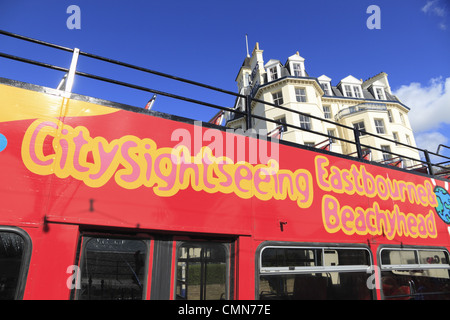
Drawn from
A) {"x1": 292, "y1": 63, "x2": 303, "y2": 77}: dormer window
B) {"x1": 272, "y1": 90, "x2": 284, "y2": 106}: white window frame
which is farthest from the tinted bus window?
{"x1": 292, "y1": 63, "x2": 303, "y2": 77}: dormer window

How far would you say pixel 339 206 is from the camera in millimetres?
3828

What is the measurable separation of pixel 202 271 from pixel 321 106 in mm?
24717

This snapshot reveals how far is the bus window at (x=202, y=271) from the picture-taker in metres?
2.49

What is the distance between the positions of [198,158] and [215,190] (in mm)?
409

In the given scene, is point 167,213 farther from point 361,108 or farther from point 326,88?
point 326,88

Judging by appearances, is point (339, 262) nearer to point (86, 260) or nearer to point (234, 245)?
point (234, 245)

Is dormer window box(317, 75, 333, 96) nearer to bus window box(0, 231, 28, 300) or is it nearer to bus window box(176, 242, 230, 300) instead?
bus window box(176, 242, 230, 300)

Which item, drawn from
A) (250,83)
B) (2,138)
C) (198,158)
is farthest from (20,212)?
(250,83)

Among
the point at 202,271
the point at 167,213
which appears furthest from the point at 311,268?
the point at 167,213

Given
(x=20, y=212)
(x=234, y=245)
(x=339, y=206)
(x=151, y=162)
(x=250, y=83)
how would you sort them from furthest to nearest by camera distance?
(x=250, y=83), (x=339, y=206), (x=234, y=245), (x=151, y=162), (x=20, y=212)

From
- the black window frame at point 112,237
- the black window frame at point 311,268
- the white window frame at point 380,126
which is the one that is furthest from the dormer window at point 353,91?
the black window frame at point 112,237

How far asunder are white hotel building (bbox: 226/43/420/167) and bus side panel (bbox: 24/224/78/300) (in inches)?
749

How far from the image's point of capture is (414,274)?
4379 millimetres

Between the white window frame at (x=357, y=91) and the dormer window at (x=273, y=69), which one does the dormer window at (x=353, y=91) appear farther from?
the dormer window at (x=273, y=69)
